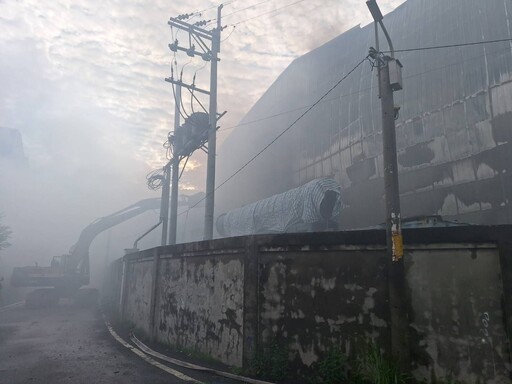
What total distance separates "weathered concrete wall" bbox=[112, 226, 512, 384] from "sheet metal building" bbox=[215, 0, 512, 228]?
285 inches

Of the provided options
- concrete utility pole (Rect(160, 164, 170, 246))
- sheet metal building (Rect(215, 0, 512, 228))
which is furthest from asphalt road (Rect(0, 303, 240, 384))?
sheet metal building (Rect(215, 0, 512, 228))

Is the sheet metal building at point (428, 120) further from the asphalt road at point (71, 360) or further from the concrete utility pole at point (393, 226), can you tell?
the asphalt road at point (71, 360)

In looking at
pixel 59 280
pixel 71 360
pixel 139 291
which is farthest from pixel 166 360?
pixel 59 280

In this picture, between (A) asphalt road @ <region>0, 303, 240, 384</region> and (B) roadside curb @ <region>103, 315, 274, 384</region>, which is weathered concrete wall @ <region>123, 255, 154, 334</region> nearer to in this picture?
(B) roadside curb @ <region>103, 315, 274, 384</region>

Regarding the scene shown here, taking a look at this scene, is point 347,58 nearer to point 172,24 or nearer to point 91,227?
point 172,24

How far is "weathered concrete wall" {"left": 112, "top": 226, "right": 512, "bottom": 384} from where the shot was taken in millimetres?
4969

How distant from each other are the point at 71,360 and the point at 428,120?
44.2ft

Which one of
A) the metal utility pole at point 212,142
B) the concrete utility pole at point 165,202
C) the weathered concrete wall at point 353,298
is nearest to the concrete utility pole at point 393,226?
the weathered concrete wall at point 353,298

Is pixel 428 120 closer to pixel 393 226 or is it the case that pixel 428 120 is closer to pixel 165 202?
pixel 393 226

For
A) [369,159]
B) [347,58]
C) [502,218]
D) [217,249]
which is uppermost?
[347,58]

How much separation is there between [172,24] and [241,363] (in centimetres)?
1619

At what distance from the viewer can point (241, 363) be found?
6887 millimetres

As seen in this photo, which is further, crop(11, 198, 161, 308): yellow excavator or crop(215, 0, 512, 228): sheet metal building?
crop(11, 198, 161, 308): yellow excavator

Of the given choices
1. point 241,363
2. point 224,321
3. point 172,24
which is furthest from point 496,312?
point 172,24
